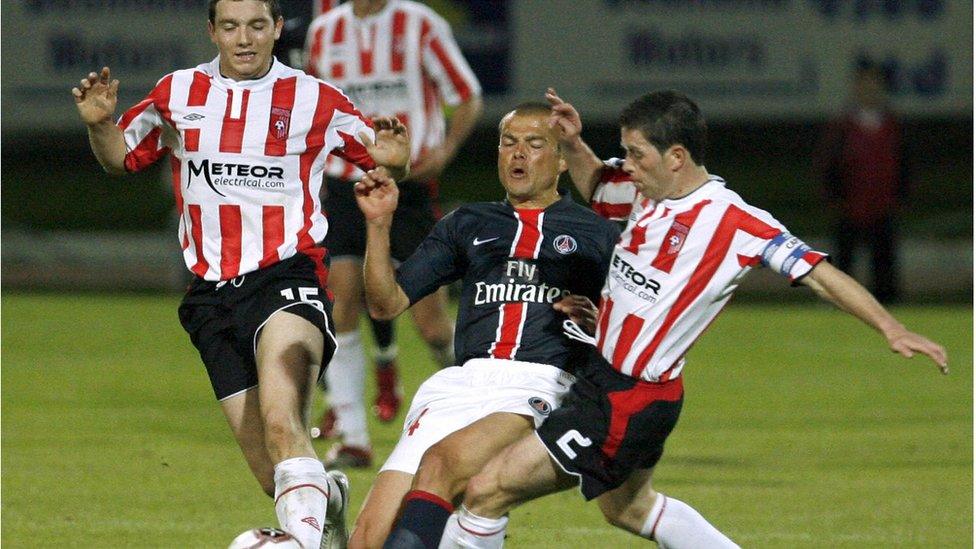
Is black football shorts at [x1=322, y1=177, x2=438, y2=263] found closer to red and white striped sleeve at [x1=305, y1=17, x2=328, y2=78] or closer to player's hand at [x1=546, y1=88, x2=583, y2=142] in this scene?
red and white striped sleeve at [x1=305, y1=17, x2=328, y2=78]

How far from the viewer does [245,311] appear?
5602mm

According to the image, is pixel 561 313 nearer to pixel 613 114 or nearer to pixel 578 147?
pixel 578 147

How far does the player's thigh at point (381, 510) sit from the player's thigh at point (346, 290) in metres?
3.04

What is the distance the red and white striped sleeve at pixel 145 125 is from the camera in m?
5.74

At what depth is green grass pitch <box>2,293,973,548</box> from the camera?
650 cm

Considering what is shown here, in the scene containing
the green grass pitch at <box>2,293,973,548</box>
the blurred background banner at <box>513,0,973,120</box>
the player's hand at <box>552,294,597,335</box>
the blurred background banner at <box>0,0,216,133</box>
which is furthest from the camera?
the blurred background banner at <box>0,0,216,133</box>

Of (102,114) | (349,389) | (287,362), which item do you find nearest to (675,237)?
(287,362)

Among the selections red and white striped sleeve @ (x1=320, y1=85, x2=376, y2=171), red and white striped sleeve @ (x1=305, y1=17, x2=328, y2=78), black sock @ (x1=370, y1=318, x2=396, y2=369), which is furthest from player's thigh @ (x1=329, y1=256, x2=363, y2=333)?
red and white striped sleeve @ (x1=320, y1=85, x2=376, y2=171)

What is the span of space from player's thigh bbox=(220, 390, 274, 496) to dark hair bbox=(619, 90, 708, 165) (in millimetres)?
1574

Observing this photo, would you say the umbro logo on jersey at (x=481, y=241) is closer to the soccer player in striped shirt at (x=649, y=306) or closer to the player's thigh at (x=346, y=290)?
the soccer player in striped shirt at (x=649, y=306)

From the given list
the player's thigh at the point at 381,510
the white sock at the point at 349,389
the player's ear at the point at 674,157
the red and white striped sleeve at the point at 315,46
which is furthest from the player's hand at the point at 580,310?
the red and white striped sleeve at the point at 315,46

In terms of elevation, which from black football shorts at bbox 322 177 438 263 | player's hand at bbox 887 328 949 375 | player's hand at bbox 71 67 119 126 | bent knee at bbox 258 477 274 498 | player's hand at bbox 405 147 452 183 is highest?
player's hand at bbox 71 67 119 126

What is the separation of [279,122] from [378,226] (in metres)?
0.79

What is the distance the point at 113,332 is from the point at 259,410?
27.8ft
